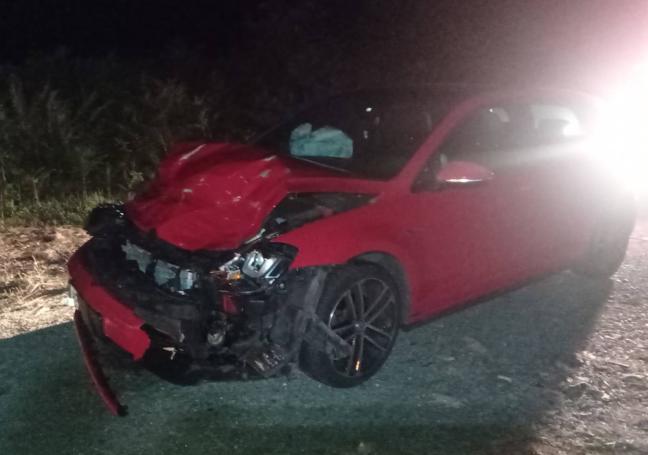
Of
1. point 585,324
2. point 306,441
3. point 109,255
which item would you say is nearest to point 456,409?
point 306,441

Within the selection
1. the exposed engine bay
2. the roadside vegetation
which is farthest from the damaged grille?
the roadside vegetation

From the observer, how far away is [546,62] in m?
11.0

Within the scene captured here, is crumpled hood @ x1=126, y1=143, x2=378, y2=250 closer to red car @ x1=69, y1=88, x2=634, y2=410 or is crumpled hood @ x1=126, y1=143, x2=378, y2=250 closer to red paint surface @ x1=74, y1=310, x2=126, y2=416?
red car @ x1=69, y1=88, x2=634, y2=410

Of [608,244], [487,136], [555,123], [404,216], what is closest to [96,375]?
[404,216]

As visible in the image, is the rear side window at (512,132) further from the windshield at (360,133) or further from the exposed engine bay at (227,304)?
the exposed engine bay at (227,304)

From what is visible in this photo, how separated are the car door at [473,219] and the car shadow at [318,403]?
38 cm

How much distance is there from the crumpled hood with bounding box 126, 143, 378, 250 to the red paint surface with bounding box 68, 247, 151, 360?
0.40 meters

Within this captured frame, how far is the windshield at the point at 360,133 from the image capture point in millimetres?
4742

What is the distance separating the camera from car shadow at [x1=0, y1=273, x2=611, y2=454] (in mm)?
3768

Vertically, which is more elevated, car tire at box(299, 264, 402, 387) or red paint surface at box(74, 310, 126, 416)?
car tire at box(299, 264, 402, 387)

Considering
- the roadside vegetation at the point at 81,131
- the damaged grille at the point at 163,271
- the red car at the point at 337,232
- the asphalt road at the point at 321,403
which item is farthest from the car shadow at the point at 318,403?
the roadside vegetation at the point at 81,131

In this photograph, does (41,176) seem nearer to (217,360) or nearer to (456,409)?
(217,360)

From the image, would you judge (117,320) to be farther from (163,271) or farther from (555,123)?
(555,123)

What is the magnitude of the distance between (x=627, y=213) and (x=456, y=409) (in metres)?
→ 2.69
